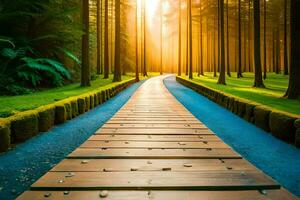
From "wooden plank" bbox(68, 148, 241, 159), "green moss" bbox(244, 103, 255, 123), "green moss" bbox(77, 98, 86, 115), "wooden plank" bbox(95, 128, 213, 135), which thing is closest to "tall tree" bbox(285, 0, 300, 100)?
"green moss" bbox(244, 103, 255, 123)

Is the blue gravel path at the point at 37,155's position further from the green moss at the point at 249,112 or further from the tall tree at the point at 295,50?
the tall tree at the point at 295,50

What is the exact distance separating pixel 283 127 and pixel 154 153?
4.81 metres

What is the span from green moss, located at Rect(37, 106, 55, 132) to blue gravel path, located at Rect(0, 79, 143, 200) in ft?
0.63

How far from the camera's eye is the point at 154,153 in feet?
16.5

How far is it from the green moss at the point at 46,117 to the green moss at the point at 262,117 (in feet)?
20.5

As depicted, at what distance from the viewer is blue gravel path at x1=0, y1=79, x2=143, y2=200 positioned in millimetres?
5211

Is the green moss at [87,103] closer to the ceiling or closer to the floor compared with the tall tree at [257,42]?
closer to the floor

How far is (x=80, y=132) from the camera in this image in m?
9.65

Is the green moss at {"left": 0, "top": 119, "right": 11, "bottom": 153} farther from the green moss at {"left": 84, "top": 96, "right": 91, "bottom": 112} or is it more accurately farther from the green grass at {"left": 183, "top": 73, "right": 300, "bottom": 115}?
the green grass at {"left": 183, "top": 73, "right": 300, "bottom": 115}

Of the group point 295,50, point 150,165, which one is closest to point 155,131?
point 150,165

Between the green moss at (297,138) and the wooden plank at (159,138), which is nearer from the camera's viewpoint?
the wooden plank at (159,138)

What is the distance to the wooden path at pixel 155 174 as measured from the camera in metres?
3.25

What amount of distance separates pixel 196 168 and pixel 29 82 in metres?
18.5

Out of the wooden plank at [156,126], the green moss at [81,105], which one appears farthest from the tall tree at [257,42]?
the wooden plank at [156,126]
